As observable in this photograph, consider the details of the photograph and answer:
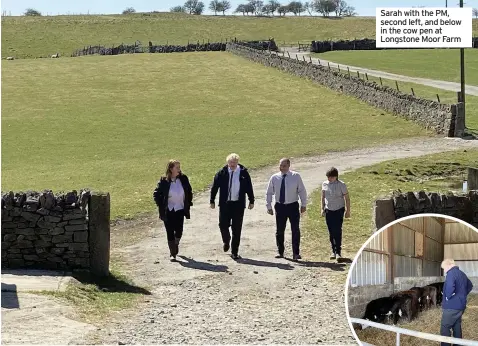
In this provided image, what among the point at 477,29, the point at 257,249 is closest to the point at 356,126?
the point at 257,249

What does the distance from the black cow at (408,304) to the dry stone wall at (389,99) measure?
3085 centimetres

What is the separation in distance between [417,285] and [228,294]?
783 centimetres

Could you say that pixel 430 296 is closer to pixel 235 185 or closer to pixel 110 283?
pixel 110 283

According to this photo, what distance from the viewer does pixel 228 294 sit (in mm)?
11469

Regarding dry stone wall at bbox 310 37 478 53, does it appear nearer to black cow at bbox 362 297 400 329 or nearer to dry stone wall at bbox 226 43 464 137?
dry stone wall at bbox 226 43 464 137

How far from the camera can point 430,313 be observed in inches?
147

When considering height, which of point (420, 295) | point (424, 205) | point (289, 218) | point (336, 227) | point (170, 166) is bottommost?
point (336, 227)

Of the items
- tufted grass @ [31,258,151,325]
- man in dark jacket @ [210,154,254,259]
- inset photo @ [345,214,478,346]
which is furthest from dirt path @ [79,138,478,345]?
inset photo @ [345,214,478,346]

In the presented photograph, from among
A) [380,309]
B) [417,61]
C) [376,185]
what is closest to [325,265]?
[376,185]

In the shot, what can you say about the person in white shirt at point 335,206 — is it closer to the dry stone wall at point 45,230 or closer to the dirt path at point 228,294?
the dirt path at point 228,294

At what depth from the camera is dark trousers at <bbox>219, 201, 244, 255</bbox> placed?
1380 cm

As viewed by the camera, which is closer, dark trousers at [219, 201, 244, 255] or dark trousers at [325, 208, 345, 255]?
dark trousers at [325, 208, 345, 255]

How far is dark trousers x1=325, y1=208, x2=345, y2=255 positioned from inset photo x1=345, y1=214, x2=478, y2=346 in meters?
9.37

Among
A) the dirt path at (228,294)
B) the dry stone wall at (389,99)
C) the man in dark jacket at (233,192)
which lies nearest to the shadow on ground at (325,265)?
the dirt path at (228,294)
